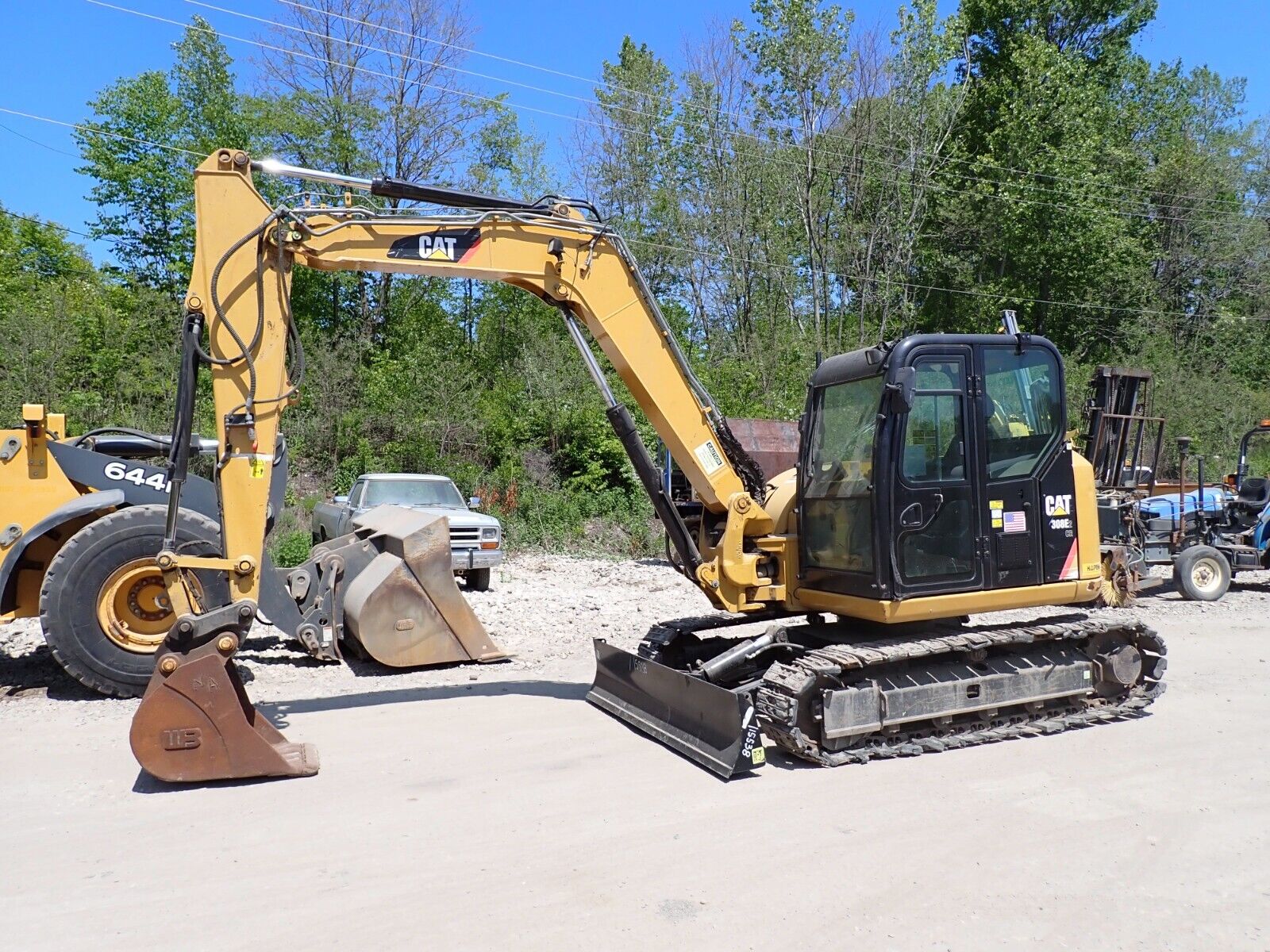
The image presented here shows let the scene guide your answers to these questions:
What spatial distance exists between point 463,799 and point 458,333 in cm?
2221

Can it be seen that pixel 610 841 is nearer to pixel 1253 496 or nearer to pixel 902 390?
pixel 902 390

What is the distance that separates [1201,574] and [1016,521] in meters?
8.48

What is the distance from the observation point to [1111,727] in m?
6.78

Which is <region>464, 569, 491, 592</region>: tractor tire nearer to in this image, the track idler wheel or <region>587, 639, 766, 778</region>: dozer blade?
<region>587, 639, 766, 778</region>: dozer blade


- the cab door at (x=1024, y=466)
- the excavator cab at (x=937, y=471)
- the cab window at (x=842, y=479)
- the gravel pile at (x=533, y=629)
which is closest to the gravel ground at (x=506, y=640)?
the gravel pile at (x=533, y=629)

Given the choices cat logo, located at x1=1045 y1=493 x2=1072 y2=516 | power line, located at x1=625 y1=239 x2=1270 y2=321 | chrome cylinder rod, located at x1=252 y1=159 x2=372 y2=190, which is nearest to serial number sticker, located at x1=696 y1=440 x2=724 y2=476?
cat logo, located at x1=1045 y1=493 x2=1072 y2=516

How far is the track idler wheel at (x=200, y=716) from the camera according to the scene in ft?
17.9

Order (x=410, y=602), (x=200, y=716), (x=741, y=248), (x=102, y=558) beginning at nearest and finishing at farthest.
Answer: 1. (x=200, y=716)
2. (x=102, y=558)
3. (x=410, y=602)
4. (x=741, y=248)

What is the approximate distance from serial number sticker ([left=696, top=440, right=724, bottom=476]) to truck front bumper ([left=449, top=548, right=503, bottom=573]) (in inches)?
252

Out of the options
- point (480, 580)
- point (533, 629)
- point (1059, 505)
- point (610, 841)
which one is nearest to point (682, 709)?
point (610, 841)

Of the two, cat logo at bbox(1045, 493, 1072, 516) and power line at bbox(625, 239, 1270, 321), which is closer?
cat logo at bbox(1045, 493, 1072, 516)

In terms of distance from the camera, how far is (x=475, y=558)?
42.5ft

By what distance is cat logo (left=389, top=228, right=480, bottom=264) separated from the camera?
6.49 meters

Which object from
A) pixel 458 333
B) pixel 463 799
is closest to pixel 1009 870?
pixel 463 799
